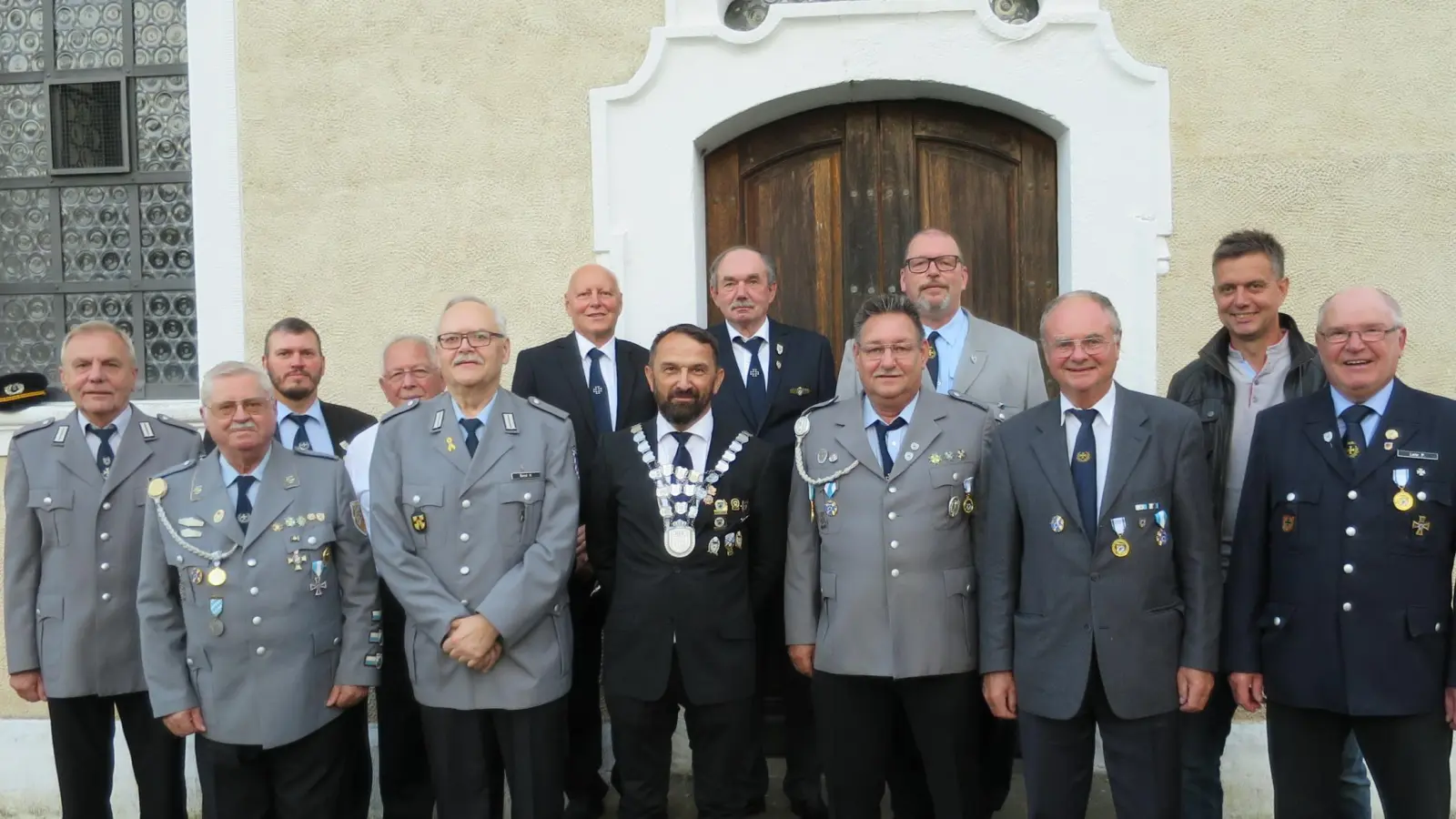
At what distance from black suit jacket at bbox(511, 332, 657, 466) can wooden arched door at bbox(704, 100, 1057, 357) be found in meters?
0.87

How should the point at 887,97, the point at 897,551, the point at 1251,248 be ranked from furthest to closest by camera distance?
the point at 887,97
the point at 1251,248
the point at 897,551

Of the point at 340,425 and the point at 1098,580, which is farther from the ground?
the point at 340,425

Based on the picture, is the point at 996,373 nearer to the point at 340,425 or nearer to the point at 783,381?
the point at 783,381

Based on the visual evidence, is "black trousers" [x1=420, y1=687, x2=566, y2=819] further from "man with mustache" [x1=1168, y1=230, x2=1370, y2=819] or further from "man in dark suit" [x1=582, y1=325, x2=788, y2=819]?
"man with mustache" [x1=1168, y1=230, x2=1370, y2=819]

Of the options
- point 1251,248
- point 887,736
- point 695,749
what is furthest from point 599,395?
point 1251,248

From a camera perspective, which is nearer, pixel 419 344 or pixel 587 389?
pixel 587 389

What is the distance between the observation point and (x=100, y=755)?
13.7 ft

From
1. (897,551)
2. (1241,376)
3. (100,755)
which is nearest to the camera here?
(897,551)

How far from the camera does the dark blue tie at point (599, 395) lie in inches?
176

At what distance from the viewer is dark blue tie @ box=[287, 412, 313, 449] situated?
4.42 m

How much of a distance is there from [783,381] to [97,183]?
3.23 metres

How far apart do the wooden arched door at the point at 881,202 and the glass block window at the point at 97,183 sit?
231 cm

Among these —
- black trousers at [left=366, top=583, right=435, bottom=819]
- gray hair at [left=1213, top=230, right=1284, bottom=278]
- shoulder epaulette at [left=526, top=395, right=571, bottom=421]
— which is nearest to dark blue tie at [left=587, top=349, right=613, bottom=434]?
shoulder epaulette at [left=526, top=395, right=571, bottom=421]

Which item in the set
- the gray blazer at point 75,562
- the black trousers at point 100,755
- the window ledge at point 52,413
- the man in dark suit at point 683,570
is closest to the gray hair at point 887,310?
the man in dark suit at point 683,570
